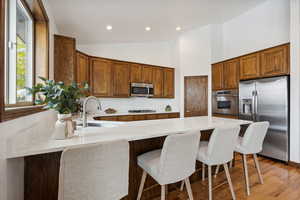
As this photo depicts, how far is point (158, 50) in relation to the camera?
5.30 meters

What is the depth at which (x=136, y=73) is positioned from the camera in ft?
15.1

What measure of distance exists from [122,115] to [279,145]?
A: 11.5ft

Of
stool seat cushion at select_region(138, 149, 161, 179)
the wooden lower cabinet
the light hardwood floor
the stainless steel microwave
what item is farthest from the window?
the stainless steel microwave

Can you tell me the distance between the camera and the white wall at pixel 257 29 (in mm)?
3240

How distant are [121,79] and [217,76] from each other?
2705 mm

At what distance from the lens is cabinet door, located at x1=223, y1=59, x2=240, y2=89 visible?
11.9ft

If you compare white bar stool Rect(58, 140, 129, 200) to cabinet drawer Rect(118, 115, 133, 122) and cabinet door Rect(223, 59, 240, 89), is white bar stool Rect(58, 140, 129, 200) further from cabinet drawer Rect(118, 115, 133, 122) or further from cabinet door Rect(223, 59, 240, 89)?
cabinet door Rect(223, 59, 240, 89)

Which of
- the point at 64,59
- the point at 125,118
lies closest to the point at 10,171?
the point at 64,59

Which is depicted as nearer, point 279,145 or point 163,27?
point 279,145

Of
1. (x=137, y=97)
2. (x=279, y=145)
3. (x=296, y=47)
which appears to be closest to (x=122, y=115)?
(x=137, y=97)

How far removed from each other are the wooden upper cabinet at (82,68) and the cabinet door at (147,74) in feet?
5.50

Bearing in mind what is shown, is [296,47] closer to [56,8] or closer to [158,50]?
[158,50]

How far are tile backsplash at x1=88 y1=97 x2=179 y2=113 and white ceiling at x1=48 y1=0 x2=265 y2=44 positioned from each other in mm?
1954

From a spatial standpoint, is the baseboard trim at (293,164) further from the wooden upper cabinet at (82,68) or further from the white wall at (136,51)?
the wooden upper cabinet at (82,68)
